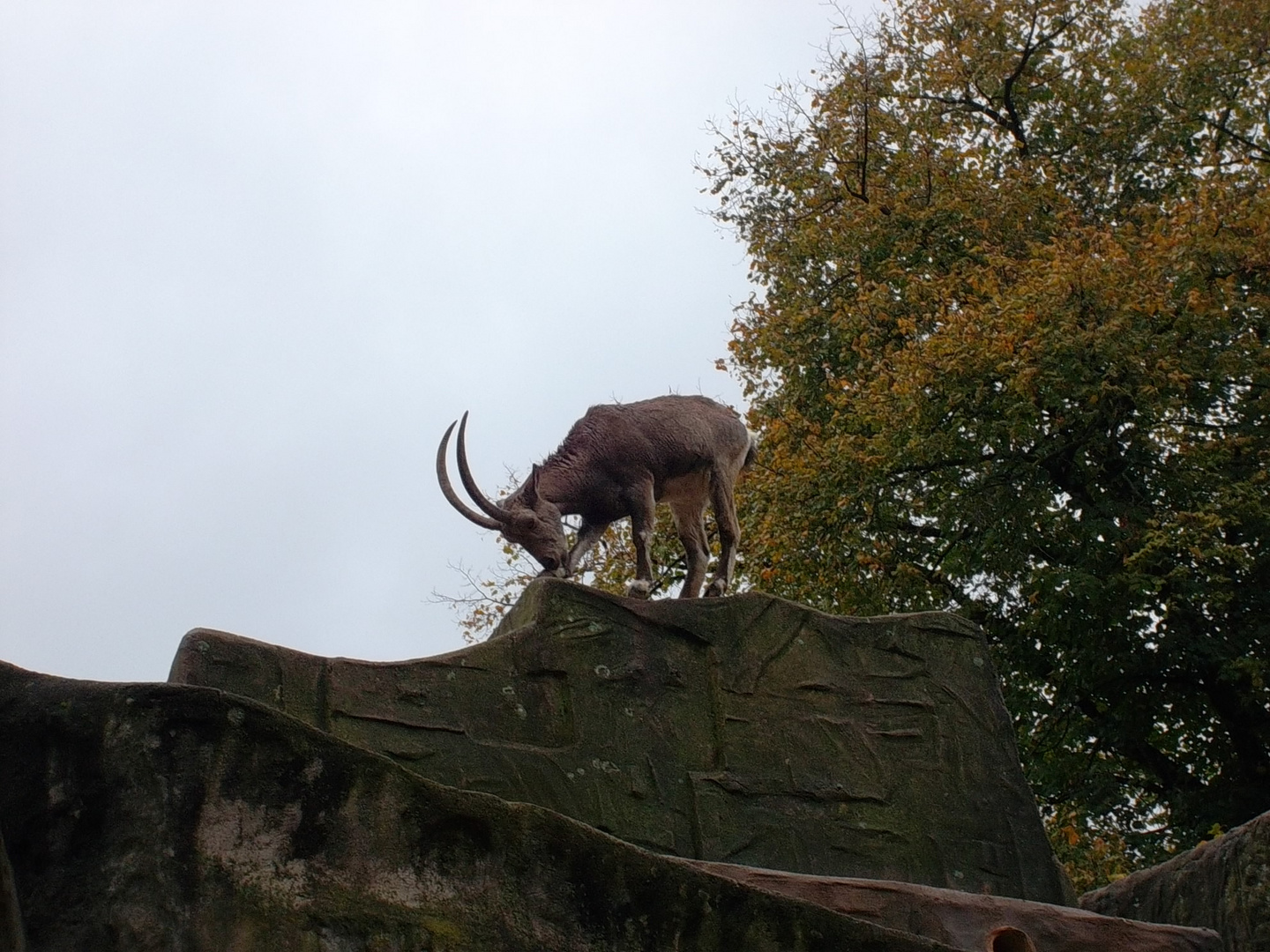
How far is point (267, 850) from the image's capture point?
14.7ft

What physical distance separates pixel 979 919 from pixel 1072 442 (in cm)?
918

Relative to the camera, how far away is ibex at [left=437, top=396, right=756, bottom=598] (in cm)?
956

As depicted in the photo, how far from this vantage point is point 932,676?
29.6ft

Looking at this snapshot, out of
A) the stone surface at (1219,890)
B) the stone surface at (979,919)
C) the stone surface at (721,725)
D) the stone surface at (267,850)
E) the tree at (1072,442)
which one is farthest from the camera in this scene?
the tree at (1072,442)

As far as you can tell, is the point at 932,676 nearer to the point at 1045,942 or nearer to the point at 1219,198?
the point at 1045,942

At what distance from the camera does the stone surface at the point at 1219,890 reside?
7832 mm

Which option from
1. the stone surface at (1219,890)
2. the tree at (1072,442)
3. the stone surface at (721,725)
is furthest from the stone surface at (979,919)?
the tree at (1072,442)

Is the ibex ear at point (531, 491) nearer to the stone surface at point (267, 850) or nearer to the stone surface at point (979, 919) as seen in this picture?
the stone surface at point (979, 919)

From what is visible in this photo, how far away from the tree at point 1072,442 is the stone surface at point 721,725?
613cm

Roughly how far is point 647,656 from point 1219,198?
10.6 metres

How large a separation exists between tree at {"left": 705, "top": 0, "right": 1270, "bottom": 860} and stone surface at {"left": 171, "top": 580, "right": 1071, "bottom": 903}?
241 inches

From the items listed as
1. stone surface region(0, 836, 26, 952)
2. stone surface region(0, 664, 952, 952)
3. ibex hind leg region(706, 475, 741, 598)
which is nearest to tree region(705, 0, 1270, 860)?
ibex hind leg region(706, 475, 741, 598)

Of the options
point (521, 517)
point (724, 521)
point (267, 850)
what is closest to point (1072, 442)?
point (724, 521)

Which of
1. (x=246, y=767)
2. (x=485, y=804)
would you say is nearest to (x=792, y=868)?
(x=485, y=804)
